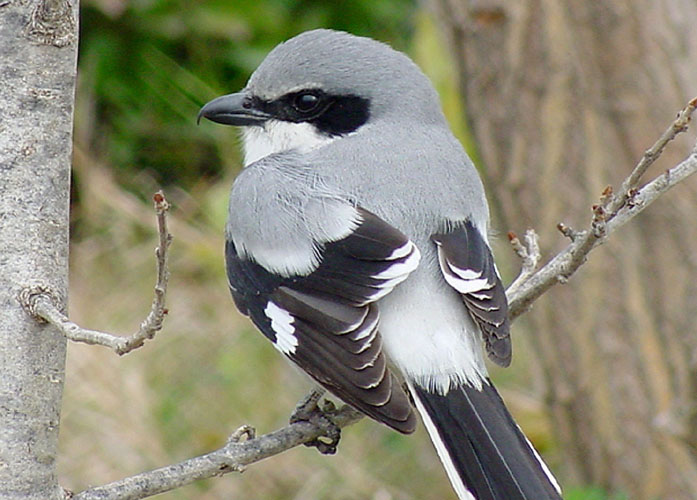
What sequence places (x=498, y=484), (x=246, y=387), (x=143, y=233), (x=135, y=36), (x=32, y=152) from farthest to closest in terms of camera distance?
1. (x=135, y=36)
2. (x=143, y=233)
3. (x=246, y=387)
4. (x=498, y=484)
5. (x=32, y=152)

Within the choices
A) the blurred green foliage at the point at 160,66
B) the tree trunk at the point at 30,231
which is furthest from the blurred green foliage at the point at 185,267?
the tree trunk at the point at 30,231

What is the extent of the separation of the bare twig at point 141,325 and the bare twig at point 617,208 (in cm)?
83

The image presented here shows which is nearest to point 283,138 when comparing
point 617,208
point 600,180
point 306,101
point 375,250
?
point 306,101

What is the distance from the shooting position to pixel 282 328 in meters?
2.10

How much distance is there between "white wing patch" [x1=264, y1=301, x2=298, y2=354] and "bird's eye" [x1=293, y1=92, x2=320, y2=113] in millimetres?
509

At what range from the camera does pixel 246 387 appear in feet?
14.4

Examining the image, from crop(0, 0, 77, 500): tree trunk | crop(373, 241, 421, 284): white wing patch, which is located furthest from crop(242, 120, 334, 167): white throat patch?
crop(0, 0, 77, 500): tree trunk

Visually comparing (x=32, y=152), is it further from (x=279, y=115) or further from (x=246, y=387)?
(x=246, y=387)

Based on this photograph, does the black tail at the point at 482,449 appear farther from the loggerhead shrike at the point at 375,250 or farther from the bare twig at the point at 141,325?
the bare twig at the point at 141,325

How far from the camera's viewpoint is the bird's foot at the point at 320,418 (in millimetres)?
2145

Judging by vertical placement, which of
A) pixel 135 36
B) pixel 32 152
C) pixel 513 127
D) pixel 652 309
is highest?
pixel 32 152

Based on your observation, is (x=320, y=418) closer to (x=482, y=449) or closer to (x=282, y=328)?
(x=282, y=328)

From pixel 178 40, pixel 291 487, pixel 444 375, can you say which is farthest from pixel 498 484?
pixel 178 40

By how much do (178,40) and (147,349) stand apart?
192 centimetres
